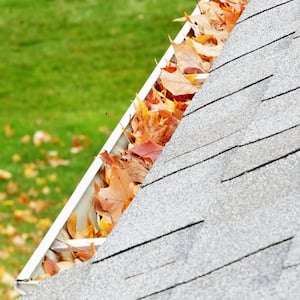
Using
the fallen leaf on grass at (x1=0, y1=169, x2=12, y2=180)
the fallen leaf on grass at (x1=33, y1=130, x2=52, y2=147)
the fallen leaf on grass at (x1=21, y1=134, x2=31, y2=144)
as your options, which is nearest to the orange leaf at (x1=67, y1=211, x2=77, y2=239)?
the fallen leaf on grass at (x1=0, y1=169, x2=12, y2=180)

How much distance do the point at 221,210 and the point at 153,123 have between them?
1014 mm

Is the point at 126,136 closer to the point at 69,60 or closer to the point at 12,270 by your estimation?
the point at 12,270

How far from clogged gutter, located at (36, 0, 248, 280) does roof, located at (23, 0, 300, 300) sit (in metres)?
0.33

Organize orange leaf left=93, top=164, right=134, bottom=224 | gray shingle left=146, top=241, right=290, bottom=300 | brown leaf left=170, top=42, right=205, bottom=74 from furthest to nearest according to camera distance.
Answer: brown leaf left=170, top=42, right=205, bottom=74, orange leaf left=93, top=164, right=134, bottom=224, gray shingle left=146, top=241, right=290, bottom=300

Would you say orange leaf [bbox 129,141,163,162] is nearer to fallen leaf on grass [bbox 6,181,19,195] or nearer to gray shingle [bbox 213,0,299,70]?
gray shingle [bbox 213,0,299,70]

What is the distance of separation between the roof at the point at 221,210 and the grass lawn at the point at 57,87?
391cm

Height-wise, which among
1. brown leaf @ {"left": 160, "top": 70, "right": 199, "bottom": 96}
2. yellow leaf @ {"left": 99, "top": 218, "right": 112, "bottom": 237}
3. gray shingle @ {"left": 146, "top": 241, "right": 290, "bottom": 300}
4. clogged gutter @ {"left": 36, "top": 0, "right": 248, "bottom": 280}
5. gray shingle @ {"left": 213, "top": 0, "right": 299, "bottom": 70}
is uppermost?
gray shingle @ {"left": 146, "top": 241, "right": 290, "bottom": 300}

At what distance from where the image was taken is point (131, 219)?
1.53 metres

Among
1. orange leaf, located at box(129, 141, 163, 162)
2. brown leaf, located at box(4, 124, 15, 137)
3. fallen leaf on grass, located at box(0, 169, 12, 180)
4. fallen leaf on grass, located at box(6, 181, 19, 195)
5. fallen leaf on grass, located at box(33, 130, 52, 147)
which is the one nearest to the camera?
orange leaf, located at box(129, 141, 163, 162)

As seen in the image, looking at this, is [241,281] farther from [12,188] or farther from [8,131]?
[8,131]

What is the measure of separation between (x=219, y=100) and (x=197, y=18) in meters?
1.14

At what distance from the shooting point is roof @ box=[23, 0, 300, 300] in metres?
1.24

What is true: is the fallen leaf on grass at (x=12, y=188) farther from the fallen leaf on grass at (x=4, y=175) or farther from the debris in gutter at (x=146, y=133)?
the debris in gutter at (x=146, y=133)

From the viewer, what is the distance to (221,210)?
1396mm
